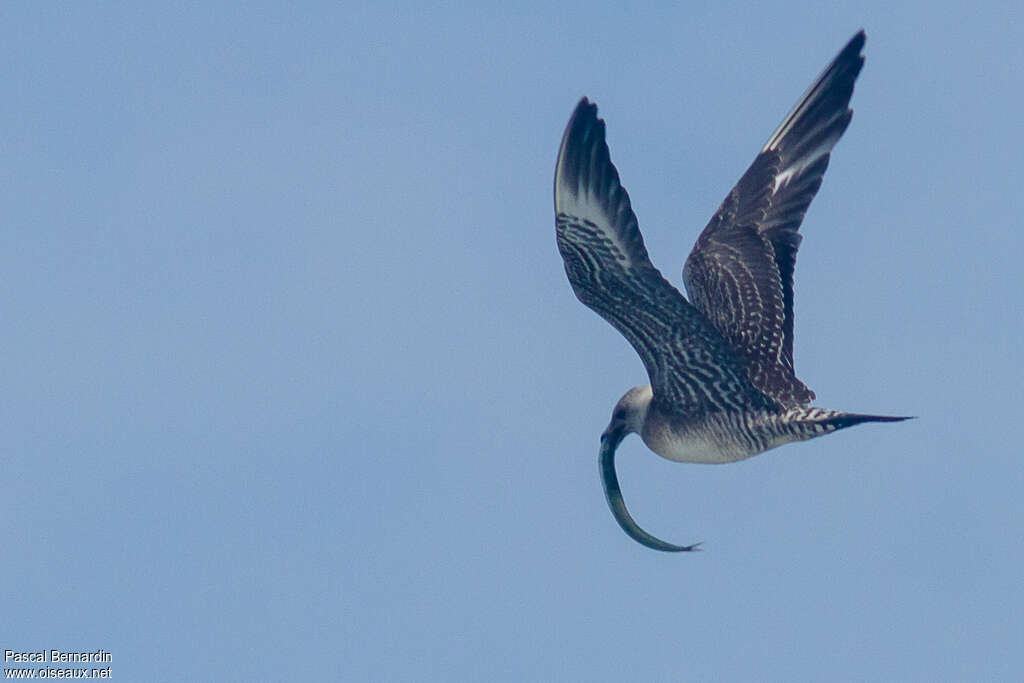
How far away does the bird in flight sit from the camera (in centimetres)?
1702

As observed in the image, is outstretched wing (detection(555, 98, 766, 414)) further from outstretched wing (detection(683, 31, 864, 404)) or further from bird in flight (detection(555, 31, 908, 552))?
outstretched wing (detection(683, 31, 864, 404))

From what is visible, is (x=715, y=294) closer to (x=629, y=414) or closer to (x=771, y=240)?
(x=771, y=240)

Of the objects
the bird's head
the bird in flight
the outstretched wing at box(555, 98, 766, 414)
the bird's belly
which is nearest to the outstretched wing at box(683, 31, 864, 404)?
the bird in flight

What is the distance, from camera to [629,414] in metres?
19.6

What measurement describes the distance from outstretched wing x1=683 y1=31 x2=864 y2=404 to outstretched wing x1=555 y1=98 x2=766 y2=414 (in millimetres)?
503

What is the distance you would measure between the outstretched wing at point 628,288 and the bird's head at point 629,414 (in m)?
0.80

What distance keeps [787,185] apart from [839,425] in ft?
12.9

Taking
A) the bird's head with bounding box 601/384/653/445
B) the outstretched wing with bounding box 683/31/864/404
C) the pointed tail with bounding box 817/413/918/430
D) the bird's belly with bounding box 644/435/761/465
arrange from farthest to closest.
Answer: the bird's head with bounding box 601/384/653/445
the outstretched wing with bounding box 683/31/864/404
the bird's belly with bounding box 644/435/761/465
the pointed tail with bounding box 817/413/918/430

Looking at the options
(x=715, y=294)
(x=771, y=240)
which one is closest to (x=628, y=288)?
(x=715, y=294)

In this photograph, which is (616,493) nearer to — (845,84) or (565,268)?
(565,268)

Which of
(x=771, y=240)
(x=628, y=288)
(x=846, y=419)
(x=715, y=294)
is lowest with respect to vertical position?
(x=846, y=419)

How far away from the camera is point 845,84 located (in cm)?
2005

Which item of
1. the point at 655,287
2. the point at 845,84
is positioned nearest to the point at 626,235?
the point at 655,287

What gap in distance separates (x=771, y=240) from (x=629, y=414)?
8.55 ft
